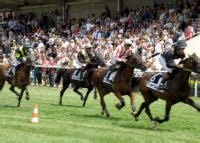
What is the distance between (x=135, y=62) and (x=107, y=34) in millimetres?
19803

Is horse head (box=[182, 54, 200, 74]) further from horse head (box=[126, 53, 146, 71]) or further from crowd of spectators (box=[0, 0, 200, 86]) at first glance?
crowd of spectators (box=[0, 0, 200, 86])

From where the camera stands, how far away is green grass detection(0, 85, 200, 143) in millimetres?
11734

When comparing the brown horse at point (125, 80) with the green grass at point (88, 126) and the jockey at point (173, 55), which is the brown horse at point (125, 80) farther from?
the jockey at point (173, 55)

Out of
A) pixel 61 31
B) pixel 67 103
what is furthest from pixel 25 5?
pixel 67 103

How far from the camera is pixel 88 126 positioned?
1412cm

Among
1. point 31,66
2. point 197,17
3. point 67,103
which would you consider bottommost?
point 67,103

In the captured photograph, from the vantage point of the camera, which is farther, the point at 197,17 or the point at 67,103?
the point at 197,17

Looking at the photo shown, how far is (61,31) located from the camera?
41625mm

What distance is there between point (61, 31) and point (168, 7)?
33.9 ft

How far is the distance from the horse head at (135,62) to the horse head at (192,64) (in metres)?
2.16

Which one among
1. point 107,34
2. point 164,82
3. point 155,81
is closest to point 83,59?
point 155,81

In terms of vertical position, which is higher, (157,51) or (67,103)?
(157,51)

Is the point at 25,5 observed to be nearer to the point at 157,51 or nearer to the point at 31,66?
the point at 157,51

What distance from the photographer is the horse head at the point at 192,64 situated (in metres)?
13.0
